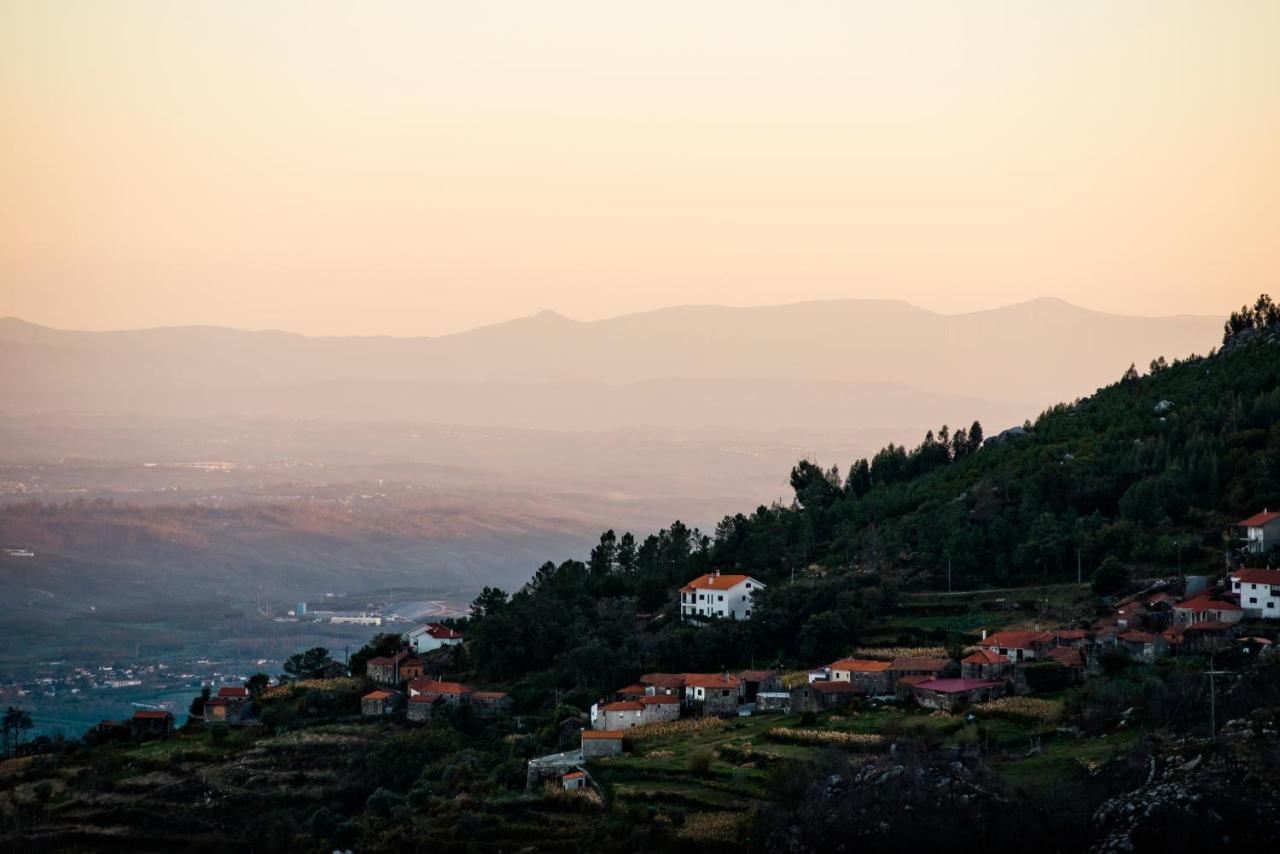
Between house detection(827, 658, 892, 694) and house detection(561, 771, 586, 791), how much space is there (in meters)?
9.02

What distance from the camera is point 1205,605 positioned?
53.9m

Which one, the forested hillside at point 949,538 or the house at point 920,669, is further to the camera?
the forested hillside at point 949,538

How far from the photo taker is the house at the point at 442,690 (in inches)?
2382

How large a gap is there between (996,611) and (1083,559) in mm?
4774

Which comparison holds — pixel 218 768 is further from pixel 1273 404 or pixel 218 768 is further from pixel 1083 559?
pixel 1273 404

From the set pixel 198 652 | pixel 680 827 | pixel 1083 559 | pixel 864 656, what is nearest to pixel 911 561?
pixel 1083 559

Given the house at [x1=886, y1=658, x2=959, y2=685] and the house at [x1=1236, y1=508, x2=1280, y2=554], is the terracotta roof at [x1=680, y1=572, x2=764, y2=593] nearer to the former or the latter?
the house at [x1=886, y1=658, x2=959, y2=685]

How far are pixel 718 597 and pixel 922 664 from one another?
1290cm

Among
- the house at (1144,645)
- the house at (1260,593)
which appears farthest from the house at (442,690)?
the house at (1260,593)

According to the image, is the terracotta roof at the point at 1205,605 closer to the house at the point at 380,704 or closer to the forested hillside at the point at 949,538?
the forested hillside at the point at 949,538

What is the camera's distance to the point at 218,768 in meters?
57.3

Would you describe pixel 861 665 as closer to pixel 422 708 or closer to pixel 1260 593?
pixel 1260 593

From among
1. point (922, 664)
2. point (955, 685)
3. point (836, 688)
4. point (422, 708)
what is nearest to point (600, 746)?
point (836, 688)

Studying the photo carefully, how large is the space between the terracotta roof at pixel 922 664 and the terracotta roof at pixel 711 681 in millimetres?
4652
